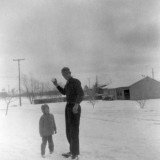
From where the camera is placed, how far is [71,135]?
4.12 meters

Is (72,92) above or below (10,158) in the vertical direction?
above

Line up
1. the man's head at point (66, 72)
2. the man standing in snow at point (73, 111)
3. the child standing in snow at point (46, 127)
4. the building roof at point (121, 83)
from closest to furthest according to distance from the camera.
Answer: the man standing in snow at point (73, 111)
the man's head at point (66, 72)
the child standing in snow at point (46, 127)
the building roof at point (121, 83)

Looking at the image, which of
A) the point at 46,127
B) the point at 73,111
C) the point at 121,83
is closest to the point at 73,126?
the point at 73,111

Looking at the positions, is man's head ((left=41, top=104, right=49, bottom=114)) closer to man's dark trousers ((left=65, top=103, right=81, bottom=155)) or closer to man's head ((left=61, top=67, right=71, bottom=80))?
man's dark trousers ((left=65, top=103, right=81, bottom=155))

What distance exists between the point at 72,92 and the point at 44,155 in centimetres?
114

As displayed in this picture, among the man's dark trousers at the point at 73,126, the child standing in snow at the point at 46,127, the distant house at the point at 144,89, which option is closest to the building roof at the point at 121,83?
the distant house at the point at 144,89

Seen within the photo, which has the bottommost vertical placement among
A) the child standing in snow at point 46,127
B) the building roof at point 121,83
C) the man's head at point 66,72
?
the child standing in snow at point 46,127

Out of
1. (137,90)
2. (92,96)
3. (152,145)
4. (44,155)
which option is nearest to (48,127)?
(44,155)

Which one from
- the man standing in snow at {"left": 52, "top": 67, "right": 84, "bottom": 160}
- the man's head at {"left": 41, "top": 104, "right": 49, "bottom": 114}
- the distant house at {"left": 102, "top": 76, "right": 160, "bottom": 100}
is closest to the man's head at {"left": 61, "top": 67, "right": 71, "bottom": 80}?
the man standing in snow at {"left": 52, "top": 67, "right": 84, "bottom": 160}

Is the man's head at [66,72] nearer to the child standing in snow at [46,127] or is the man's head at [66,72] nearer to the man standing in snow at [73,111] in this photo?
the man standing in snow at [73,111]

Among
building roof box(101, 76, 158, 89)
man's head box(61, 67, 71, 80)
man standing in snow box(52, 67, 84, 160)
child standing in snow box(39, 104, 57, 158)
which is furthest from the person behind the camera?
building roof box(101, 76, 158, 89)

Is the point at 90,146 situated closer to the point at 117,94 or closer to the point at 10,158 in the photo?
the point at 10,158

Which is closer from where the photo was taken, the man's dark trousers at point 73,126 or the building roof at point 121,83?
the man's dark trousers at point 73,126

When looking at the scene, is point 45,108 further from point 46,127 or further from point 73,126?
point 73,126
